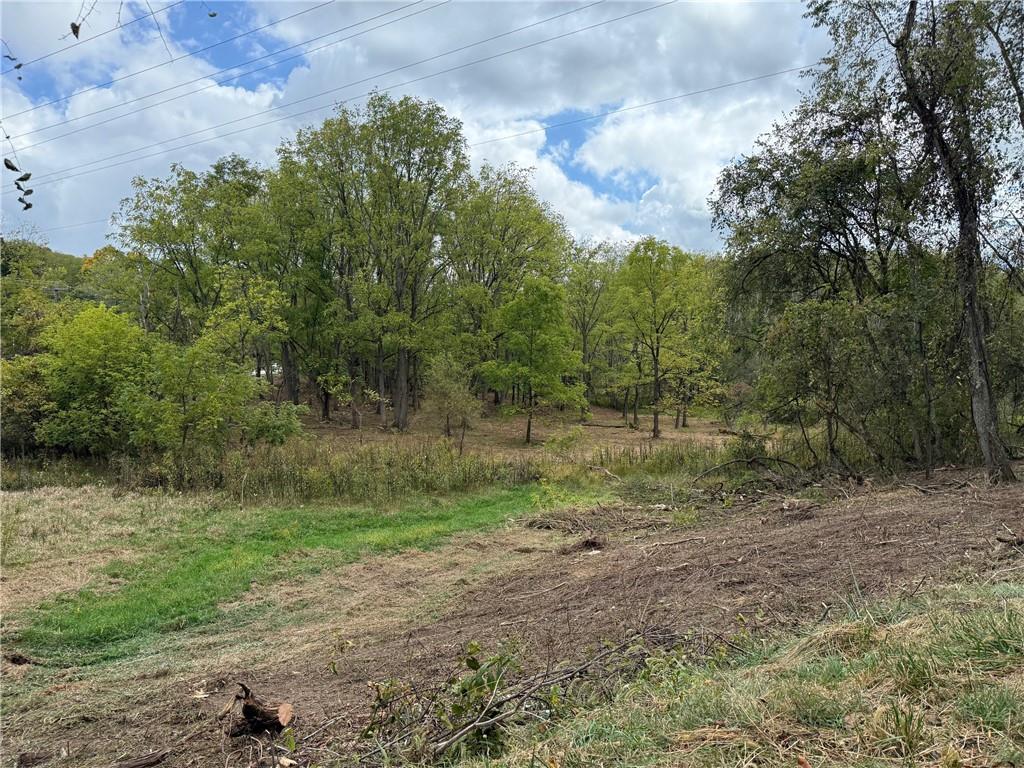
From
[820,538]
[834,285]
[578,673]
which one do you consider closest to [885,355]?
[834,285]

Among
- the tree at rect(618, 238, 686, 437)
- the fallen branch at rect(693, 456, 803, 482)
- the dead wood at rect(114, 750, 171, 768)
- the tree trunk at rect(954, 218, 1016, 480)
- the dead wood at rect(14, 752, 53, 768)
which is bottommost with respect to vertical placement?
the fallen branch at rect(693, 456, 803, 482)

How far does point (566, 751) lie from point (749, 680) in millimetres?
1000

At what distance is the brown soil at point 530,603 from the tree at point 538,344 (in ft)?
Answer: 53.7

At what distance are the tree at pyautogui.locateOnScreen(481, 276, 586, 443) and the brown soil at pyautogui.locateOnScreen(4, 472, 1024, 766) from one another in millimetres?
16367

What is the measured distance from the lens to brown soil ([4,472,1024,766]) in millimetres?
4047

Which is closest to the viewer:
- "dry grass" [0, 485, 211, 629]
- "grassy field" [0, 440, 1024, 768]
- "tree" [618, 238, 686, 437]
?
"grassy field" [0, 440, 1024, 768]

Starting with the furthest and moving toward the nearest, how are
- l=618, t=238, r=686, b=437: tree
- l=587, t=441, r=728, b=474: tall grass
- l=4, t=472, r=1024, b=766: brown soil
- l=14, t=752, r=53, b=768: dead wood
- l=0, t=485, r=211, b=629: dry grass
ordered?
l=618, t=238, r=686, b=437: tree, l=587, t=441, r=728, b=474: tall grass, l=0, t=485, r=211, b=629: dry grass, l=4, t=472, r=1024, b=766: brown soil, l=14, t=752, r=53, b=768: dead wood

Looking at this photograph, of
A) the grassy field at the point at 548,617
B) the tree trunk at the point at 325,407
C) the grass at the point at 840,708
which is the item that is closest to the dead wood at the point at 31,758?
the grassy field at the point at 548,617

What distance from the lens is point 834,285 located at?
13.9 m

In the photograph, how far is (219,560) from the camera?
→ 8.77m

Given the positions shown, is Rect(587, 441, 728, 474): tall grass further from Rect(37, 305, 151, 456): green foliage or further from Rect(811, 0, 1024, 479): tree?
Rect(37, 305, 151, 456): green foliage

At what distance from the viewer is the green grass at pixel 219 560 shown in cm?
623

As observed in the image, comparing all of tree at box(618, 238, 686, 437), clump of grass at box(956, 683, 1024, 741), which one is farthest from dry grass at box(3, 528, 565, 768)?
tree at box(618, 238, 686, 437)

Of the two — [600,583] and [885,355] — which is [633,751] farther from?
[885,355]
